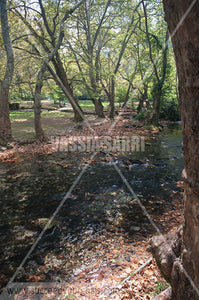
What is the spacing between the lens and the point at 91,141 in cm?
1143

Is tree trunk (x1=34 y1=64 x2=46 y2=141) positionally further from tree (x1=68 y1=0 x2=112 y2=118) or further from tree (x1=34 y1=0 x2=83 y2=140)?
tree (x1=68 y1=0 x2=112 y2=118)

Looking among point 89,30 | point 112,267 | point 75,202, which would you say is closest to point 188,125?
point 112,267

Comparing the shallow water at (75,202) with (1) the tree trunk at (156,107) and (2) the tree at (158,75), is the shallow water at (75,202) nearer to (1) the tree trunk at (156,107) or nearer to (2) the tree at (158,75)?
(1) the tree trunk at (156,107)

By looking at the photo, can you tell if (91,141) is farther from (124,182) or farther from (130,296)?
(130,296)

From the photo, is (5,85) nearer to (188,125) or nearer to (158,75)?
(188,125)

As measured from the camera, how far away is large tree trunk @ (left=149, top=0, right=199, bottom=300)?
1.09m

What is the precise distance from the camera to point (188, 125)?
4.25 feet

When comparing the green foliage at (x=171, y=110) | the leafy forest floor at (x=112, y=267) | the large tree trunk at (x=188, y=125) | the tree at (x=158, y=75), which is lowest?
the leafy forest floor at (x=112, y=267)

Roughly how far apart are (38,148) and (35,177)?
139 inches

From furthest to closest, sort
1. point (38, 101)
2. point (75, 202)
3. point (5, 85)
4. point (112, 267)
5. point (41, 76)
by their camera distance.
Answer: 1. point (38, 101)
2. point (41, 76)
3. point (5, 85)
4. point (75, 202)
5. point (112, 267)

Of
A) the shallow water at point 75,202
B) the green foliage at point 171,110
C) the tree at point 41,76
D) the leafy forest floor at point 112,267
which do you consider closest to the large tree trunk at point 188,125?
the leafy forest floor at point 112,267

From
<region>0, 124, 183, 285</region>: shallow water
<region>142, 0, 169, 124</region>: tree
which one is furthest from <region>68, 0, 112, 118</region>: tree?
<region>0, 124, 183, 285</region>: shallow water

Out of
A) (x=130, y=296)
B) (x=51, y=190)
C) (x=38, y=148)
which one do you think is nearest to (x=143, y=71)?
(x=38, y=148)

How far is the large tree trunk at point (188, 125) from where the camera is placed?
42.8 inches
